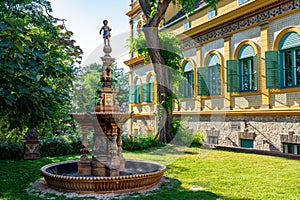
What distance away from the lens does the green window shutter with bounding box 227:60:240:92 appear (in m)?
14.7

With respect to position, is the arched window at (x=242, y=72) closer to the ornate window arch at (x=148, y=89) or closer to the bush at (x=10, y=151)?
the ornate window arch at (x=148, y=89)

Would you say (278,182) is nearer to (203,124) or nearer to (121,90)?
(203,124)

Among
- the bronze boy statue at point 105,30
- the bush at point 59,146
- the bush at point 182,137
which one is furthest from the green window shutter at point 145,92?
the bronze boy statue at point 105,30

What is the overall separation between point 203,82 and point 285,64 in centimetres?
519

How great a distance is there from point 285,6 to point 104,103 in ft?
29.5

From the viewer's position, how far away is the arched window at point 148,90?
2300 centimetres

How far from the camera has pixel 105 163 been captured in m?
7.39

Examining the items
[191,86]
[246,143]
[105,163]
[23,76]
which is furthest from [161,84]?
[23,76]

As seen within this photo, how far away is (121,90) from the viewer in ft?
154

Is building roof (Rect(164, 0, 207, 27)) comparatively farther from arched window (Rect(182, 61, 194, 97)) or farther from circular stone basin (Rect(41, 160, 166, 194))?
circular stone basin (Rect(41, 160, 166, 194))

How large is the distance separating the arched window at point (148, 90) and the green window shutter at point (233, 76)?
8744 mm

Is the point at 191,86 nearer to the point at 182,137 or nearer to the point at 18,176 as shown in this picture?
the point at 182,137

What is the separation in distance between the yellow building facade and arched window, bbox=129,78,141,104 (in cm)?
650

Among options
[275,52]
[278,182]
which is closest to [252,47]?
[275,52]
